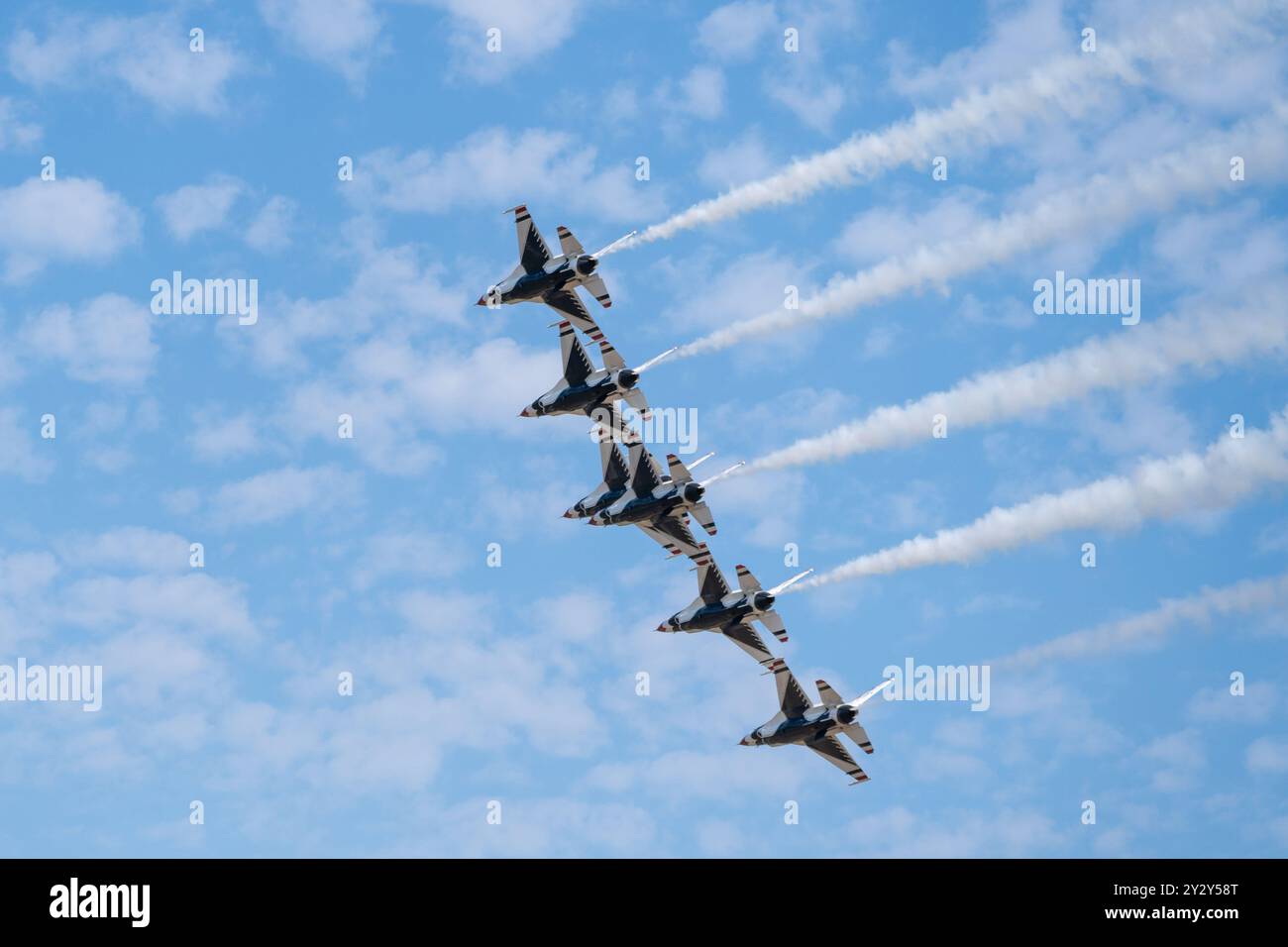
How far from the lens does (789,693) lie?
94938mm

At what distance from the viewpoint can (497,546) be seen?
308 feet

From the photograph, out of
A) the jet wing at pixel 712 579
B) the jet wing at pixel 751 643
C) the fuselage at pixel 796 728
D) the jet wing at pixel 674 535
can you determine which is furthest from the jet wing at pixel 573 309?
the fuselage at pixel 796 728

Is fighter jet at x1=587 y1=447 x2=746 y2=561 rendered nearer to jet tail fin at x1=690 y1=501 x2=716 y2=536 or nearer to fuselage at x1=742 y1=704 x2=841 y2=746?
jet tail fin at x1=690 y1=501 x2=716 y2=536

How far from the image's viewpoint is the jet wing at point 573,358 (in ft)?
305

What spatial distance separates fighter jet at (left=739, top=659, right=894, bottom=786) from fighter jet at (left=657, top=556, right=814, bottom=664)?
2.90 meters

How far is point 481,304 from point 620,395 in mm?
7776

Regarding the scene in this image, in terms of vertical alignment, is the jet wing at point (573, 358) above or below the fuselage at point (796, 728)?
above

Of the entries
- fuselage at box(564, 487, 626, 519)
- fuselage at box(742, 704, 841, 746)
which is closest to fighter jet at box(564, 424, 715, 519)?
fuselage at box(564, 487, 626, 519)

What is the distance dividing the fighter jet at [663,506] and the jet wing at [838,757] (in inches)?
418

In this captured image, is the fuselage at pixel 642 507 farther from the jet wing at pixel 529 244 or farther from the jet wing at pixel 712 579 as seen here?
the jet wing at pixel 529 244

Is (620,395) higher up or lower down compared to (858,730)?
higher up

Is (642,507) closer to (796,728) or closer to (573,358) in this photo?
(573,358)
